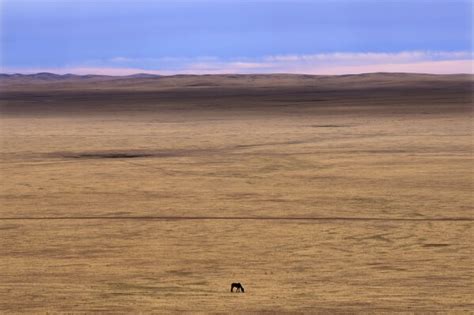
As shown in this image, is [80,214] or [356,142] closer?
[80,214]

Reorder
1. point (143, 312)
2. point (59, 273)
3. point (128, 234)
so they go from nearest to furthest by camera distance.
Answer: point (143, 312) < point (59, 273) < point (128, 234)

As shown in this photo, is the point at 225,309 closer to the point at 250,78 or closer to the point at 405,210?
the point at 405,210

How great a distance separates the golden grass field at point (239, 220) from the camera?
41.2 ft

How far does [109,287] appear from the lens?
1302 cm

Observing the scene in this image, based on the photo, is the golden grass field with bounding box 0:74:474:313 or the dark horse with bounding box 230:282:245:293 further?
the golden grass field with bounding box 0:74:474:313

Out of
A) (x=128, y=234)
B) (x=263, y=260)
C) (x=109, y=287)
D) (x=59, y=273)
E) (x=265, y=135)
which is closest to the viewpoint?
(x=109, y=287)

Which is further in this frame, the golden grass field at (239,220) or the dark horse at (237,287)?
the golden grass field at (239,220)

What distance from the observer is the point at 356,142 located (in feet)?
113

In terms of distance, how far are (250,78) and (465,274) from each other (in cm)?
12131

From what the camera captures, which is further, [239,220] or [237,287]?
[239,220]

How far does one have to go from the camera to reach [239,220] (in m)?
18.8

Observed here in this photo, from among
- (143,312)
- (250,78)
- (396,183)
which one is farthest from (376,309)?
(250,78)

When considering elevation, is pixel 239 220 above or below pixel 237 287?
below

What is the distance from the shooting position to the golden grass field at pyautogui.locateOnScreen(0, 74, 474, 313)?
12570 millimetres
